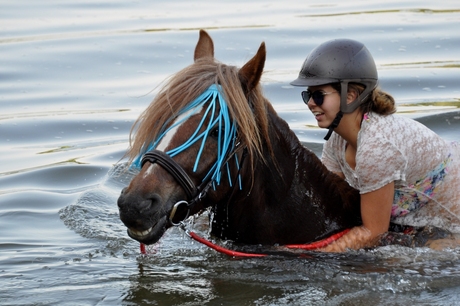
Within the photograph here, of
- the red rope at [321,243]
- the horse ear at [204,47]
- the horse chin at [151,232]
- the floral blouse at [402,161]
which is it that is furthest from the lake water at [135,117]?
the horse ear at [204,47]

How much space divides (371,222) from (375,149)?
0.44 meters

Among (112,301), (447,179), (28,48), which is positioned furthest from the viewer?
(28,48)

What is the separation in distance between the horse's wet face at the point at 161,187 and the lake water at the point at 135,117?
2.38 feet

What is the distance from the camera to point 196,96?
4270 mm

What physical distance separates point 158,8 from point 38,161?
777cm

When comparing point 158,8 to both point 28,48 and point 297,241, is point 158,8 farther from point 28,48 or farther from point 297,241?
point 297,241

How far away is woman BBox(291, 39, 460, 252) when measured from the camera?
4.62 meters

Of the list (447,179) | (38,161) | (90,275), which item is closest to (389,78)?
(38,161)

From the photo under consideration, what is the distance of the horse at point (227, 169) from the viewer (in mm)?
4098

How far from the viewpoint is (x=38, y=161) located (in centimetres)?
816

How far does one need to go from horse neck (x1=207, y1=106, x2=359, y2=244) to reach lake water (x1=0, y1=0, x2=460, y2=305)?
7.8 inches

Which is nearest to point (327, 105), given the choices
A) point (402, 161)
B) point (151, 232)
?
point (402, 161)

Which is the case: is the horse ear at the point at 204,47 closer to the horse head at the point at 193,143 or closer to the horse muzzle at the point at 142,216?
the horse head at the point at 193,143

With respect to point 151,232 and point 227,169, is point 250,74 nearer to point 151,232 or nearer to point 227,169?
point 227,169
